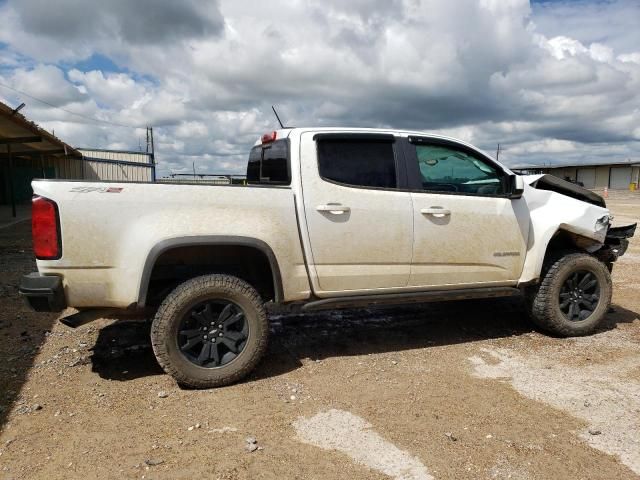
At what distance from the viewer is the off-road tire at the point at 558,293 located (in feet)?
15.9

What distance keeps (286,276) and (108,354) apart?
1.88 m

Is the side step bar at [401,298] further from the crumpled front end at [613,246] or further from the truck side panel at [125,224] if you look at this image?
the crumpled front end at [613,246]

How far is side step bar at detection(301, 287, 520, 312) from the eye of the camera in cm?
406

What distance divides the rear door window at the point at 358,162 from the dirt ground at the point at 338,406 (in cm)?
156

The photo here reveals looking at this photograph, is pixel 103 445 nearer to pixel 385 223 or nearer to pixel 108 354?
pixel 108 354

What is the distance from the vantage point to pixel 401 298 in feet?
14.3

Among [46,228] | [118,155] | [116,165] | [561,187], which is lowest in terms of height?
[46,228]

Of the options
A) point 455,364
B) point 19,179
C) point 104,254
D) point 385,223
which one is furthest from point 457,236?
point 19,179

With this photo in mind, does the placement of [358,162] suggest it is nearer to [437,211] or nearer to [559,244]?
[437,211]

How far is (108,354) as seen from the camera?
14.8 feet

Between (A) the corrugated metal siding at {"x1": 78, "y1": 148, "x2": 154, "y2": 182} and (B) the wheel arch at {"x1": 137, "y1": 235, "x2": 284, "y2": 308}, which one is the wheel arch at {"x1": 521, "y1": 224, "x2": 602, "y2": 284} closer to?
(B) the wheel arch at {"x1": 137, "y1": 235, "x2": 284, "y2": 308}

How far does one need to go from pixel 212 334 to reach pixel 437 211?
2120 mm

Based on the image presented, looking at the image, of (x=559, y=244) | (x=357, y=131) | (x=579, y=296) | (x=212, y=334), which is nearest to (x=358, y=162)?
(x=357, y=131)

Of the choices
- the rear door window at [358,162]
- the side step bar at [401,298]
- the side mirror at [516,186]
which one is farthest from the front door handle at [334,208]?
the side mirror at [516,186]
